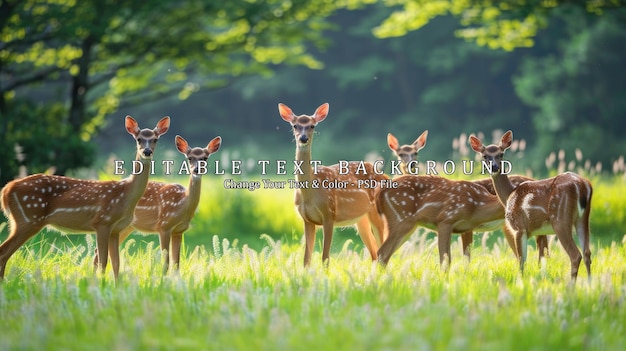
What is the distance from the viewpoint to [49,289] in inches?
214

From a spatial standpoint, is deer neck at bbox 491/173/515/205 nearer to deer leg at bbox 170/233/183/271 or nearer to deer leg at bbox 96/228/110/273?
deer leg at bbox 170/233/183/271

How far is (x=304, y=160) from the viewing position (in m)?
6.89

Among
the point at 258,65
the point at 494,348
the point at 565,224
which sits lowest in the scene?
the point at 494,348

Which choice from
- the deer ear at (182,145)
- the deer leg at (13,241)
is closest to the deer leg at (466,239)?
the deer ear at (182,145)

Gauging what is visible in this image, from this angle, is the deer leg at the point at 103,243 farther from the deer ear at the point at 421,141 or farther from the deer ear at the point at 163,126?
the deer ear at the point at 421,141

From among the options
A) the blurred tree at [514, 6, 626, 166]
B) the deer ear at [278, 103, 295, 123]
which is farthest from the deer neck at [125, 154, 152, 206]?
the blurred tree at [514, 6, 626, 166]

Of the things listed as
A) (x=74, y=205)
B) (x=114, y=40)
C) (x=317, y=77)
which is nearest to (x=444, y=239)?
(x=74, y=205)

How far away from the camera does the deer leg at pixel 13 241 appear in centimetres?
660

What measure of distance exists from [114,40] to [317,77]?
24.4m

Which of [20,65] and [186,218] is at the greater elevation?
[20,65]

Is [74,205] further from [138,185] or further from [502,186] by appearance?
[502,186]

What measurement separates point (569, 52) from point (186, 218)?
23238mm

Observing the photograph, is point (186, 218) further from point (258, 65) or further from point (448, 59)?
point (448, 59)

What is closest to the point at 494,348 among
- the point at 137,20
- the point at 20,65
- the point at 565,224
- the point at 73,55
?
the point at 565,224
